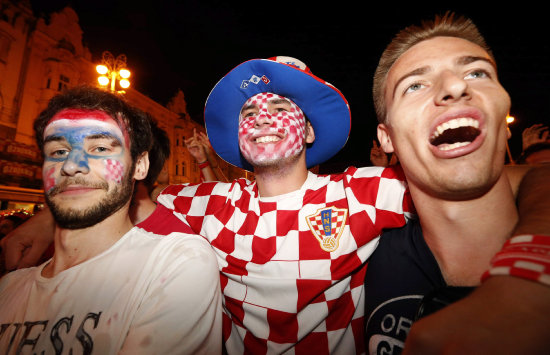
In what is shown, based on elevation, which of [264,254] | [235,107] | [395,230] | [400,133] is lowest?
[264,254]

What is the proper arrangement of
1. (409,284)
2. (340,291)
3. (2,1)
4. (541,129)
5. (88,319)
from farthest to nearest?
(2,1) < (541,129) < (340,291) < (409,284) < (88,319)

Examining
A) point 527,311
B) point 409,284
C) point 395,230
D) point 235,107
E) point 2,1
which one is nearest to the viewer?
point 527,311

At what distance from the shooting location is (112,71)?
731 centimetres

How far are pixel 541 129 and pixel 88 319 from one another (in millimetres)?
6029

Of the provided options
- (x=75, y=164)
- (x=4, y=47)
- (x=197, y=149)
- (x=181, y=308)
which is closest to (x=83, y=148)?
(x=75, y=164)

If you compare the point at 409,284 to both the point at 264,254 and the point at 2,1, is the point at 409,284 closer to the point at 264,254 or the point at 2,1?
the point at 264,254

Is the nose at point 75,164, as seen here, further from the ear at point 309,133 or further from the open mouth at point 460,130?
the open mouth at point 460,130

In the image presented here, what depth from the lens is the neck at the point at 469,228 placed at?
1.23 metres

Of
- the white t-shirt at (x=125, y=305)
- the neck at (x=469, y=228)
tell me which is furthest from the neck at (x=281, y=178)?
the neck at (x=469, y=228)

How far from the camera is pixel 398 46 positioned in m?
1.67

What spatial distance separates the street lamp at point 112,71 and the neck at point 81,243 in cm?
694

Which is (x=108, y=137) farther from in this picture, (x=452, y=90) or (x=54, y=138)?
(x=452, y=90)

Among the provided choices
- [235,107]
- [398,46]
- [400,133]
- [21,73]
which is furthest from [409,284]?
[21,73]

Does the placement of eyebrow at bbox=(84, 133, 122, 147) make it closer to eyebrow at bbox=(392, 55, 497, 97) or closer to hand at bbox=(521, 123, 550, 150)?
eyebrow at bbox=(392, 55, 497, 97)
